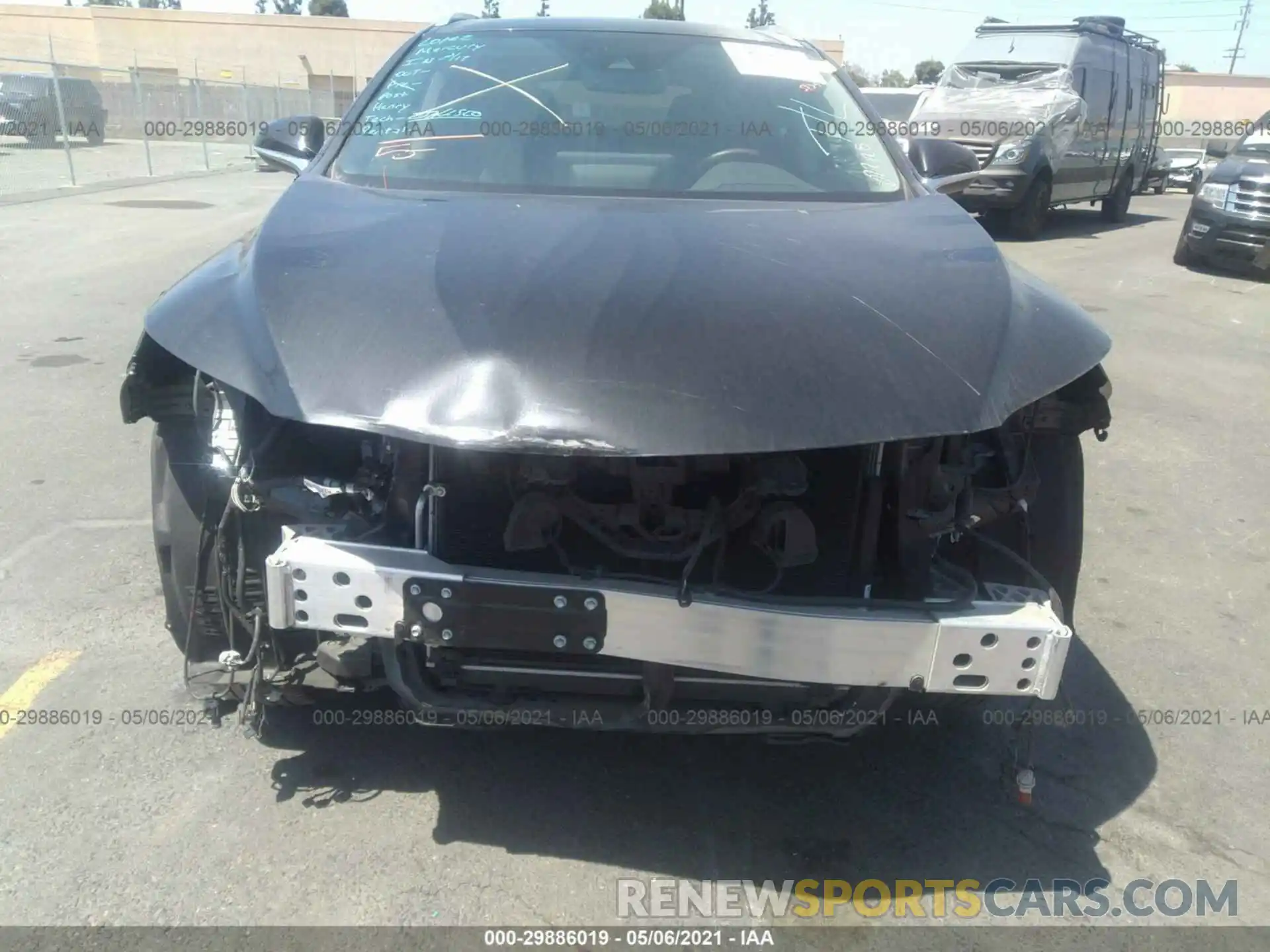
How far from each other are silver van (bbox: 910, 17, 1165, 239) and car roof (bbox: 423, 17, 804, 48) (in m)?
9.92

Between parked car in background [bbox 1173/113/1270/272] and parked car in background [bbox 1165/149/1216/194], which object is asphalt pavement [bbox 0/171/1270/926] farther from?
parked car in background [bbox 1165/149/1216/194]

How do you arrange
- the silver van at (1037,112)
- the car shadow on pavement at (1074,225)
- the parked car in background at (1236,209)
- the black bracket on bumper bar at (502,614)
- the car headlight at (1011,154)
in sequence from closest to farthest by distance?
the black bracket on bumper bar at (502,614), the parked car in background at (1236,209), the car headlight at (1011,154), the silver van at (1037,112), the car shadow on pavement at (1074,225)

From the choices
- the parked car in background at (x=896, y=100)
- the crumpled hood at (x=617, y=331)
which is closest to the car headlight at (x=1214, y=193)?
the parked car in background at (x=896, y=100)

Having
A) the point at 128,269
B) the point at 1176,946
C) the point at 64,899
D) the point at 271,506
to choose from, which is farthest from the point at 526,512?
the point at 128,269

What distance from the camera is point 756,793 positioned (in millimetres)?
2699

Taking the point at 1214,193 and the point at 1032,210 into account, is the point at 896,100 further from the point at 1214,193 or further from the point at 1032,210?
the point at 1214,193

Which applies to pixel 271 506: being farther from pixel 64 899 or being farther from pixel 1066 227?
pixel 1066 227

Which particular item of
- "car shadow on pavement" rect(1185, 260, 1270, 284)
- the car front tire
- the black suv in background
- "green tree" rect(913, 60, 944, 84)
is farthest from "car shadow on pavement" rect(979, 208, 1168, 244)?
"green tree" rect(913, 60, 944, 84)

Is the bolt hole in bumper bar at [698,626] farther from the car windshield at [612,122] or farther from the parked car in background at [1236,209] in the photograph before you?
the parked car in background at [1236,209]

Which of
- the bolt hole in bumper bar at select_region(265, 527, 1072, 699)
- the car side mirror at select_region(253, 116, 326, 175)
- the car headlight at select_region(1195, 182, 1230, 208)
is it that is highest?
the car side mirror at select_region(253, 116, 326, 175)

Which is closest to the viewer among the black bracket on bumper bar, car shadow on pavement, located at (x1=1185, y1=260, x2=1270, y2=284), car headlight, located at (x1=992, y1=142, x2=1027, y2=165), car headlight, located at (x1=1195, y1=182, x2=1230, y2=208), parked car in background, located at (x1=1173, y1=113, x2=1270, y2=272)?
the black bracket on bumper bar

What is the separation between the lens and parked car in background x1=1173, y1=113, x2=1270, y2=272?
1084cm

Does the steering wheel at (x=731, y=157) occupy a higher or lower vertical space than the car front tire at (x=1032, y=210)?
higher

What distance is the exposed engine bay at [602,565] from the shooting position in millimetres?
2076
